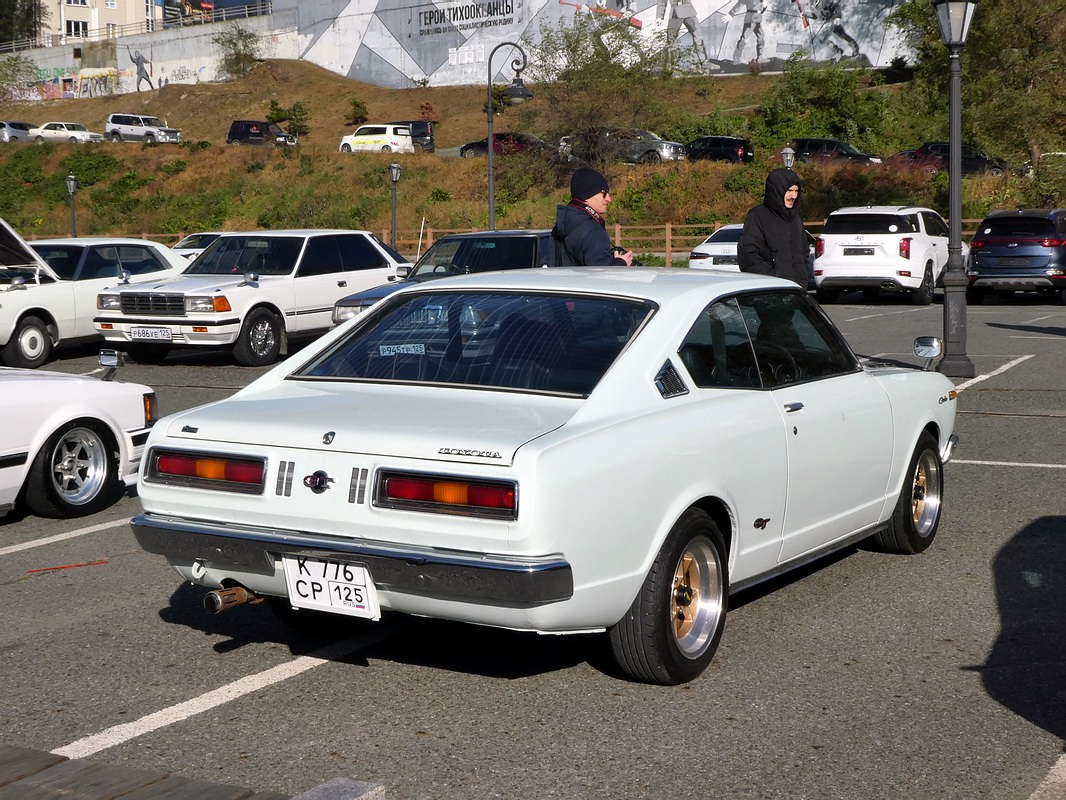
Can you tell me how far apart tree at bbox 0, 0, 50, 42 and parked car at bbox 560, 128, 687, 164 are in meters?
69.6

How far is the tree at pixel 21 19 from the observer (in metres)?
107

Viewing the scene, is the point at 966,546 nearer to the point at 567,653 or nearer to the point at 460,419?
the point at 567,653

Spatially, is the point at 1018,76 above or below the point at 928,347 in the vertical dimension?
above

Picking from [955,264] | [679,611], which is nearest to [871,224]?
[955,264]

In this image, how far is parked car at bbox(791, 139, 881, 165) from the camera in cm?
4775

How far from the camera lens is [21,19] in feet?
352

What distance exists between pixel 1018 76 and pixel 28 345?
1135 inches

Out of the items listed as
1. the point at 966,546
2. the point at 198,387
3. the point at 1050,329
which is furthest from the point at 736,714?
the point at 1050,329

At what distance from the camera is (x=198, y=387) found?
47.0 feet

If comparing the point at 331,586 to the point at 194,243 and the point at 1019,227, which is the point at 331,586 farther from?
the point at 194,243

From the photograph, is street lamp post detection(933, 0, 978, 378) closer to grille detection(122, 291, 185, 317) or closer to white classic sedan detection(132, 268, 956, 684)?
white classic sedan detection(132, 268, 956, 684)

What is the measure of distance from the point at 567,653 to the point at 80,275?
13920 millimetres

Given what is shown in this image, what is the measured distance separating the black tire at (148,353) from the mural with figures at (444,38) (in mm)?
44478

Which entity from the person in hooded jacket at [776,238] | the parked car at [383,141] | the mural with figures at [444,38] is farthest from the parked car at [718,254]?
the parked car at [383,141]
